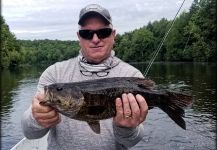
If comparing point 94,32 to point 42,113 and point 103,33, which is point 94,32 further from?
point 42,113

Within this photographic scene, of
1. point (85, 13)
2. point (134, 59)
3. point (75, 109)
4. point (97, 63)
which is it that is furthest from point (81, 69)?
point (134, 59)

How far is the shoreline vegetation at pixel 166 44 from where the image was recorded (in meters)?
79.0

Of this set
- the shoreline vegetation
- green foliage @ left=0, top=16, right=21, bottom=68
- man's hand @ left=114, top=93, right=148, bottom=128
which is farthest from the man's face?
green foliage @ left=0, top=16, right=21, bottom=68

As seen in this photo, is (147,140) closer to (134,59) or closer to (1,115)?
(1,115)

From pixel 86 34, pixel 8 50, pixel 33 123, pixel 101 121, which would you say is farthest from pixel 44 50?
pixel 33 123

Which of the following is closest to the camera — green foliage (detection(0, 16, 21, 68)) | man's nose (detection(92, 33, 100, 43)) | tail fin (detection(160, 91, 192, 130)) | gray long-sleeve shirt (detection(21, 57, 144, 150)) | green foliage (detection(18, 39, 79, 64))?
tail fin (detection(160, 91, 192, 130))

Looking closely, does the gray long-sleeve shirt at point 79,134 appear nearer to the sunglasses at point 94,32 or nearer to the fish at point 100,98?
the fish at point 100,98

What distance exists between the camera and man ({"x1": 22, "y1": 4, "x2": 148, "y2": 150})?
3.54m

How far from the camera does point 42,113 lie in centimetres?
340

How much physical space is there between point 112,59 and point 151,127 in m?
15.5

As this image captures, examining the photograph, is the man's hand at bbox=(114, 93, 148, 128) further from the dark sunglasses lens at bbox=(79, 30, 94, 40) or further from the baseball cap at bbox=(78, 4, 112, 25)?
the baseball cap at bbox=(78, 4, 112, 25)

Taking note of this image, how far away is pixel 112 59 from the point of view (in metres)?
4.28

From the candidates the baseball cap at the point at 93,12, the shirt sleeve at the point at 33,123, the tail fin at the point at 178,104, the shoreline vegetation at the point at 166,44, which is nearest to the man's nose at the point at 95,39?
the baseball cap at the point at 93,12

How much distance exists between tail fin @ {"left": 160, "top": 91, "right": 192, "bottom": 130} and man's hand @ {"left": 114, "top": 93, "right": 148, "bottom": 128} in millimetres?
321
